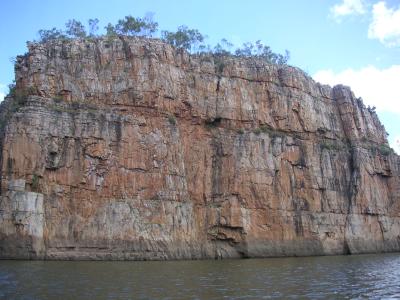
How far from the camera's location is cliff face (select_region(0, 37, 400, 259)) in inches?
1766

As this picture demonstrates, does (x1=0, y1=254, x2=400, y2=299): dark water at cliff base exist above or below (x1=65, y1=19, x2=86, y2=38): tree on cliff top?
below

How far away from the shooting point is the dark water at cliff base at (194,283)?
22047mm

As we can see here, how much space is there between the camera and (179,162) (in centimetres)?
5238

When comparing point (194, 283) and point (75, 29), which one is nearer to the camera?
point (194, 283)

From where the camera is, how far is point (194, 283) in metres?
26.5

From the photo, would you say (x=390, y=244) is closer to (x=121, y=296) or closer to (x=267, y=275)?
(x=267, y=275)

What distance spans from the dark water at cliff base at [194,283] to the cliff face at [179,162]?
12.1 m

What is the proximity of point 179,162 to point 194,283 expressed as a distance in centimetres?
2655

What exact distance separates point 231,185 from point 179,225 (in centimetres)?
819

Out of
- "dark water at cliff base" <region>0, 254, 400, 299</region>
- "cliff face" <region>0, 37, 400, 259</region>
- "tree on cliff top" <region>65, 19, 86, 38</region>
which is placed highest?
"tree on cliff top" <region>65, 19, 86, 38</region>

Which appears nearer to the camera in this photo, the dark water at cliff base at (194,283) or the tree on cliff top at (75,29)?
the dark water at cliff base at (194,283)

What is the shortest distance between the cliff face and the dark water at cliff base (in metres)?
12.1

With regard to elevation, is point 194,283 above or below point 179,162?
below

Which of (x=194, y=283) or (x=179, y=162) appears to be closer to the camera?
(x=194, y=283)
